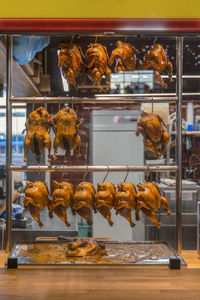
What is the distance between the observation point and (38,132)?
1.97 meters

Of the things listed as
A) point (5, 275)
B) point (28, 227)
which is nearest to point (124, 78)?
point (28, 227)

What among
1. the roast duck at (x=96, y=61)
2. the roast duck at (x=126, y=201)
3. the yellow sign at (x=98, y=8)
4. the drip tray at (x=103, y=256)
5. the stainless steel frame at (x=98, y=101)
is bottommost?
the drip tray at (x=103, y=256)

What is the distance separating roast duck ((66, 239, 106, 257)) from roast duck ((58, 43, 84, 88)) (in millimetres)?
992

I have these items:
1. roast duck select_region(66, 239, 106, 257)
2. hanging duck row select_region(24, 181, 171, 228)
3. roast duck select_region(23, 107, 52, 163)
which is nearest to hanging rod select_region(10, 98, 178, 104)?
roast duck select_region(23, 107, 52, 163)

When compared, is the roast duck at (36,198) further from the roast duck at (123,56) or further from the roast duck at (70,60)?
the roast duck at (123,56)

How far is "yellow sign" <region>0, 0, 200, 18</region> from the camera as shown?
141 cm

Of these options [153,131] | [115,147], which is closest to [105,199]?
[153,131]

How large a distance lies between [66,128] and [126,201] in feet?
1.92

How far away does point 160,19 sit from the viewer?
1437 mm

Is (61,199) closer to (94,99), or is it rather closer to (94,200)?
(94,200)

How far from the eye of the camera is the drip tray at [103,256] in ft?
5.59

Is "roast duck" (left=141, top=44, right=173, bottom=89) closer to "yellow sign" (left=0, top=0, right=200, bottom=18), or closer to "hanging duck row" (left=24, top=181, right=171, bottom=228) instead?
"yellow sign" (left=0, top=0, right=200, bottom=18)

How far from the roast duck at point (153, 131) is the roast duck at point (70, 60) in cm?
53

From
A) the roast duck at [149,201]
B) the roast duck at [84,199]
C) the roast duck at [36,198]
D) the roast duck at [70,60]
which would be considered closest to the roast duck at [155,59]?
the roast duck at [70,60]
